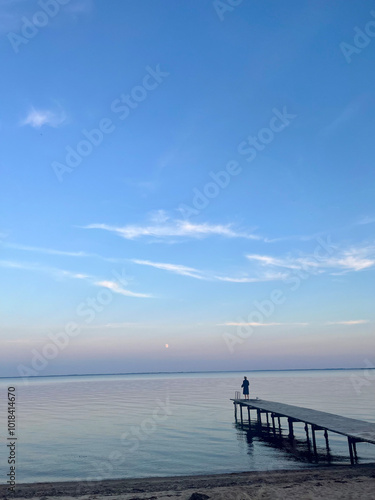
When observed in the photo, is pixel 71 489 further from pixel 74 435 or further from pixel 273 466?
pixel 74 435

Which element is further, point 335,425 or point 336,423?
point 336,423

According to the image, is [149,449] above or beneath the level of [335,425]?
beneath

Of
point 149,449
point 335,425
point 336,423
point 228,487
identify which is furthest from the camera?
point 149,449

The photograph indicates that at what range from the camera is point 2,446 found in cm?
3106

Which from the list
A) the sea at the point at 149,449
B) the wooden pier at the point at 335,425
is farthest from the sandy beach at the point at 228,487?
the sea at the point at 149,449

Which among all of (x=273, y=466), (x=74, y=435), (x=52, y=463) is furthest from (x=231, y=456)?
(x=74, y=435)

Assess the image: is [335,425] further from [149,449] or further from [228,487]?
[149,449]

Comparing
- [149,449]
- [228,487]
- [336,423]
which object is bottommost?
[149,449]

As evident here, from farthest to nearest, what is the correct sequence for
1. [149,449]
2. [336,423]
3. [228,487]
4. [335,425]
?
1. [149,449]
2. [336,423]
3. [335,425]
4. [228,487]

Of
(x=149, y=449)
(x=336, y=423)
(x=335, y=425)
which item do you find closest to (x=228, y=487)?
(x=335, y=425)

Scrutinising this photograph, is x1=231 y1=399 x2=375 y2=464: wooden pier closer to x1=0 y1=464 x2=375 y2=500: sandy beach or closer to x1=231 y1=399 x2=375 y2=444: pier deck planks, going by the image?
x1=231 y1=399 x2=375 y2=444: pier deck planks

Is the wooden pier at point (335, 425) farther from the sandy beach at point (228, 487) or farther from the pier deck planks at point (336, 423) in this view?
the sandy beach at point (228, 487)

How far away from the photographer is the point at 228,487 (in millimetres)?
17172

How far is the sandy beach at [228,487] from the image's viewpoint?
1534cm
